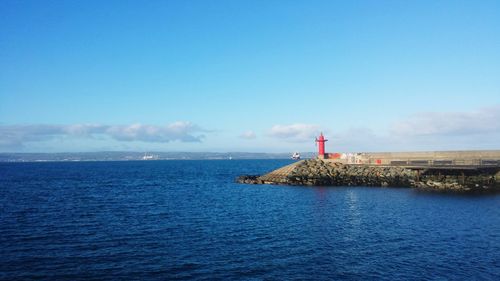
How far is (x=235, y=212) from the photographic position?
37.9 m

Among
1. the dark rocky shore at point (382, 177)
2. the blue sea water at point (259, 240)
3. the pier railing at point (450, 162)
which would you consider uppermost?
the pier railing at point (450, 162)

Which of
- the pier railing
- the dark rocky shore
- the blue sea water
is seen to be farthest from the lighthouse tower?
the blue sea water

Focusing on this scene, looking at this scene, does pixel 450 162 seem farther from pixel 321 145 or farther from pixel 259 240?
pixel 259 240

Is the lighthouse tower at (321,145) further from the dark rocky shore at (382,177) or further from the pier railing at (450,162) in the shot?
the pier railing at (450,162)

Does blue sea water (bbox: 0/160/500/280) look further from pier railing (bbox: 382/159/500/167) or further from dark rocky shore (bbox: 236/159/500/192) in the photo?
pier railing (bbox: 382/159/500/167)

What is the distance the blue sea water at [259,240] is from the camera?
19609mm

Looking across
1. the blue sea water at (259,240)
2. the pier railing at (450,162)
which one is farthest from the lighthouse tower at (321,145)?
the blue sea water at (259,240)

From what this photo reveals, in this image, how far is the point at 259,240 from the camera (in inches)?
1022

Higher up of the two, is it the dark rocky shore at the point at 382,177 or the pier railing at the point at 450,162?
the pier railing at the point at 450,162

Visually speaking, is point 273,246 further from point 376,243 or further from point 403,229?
point 403,229

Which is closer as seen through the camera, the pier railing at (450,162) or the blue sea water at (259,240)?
the blue sea water at (259,240)

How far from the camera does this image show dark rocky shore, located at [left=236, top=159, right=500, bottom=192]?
50.3 metres

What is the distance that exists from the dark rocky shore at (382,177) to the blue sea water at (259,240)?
7938 millimetres

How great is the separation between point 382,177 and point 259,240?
3797 centimetres
